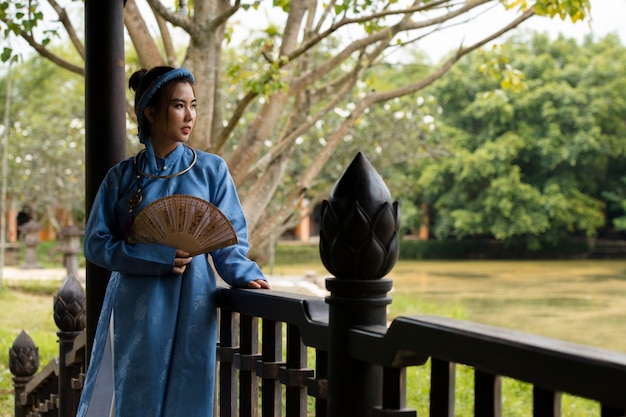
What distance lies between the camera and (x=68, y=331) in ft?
10.3

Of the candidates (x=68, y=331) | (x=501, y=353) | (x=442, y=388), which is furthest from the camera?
(x=68, y=331)

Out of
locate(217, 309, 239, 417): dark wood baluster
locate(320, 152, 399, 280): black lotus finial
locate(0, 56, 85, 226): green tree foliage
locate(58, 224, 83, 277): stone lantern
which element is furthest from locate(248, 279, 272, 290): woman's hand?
locate(0, 56, 85, 226): green tree foliage

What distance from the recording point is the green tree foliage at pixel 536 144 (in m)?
29.4

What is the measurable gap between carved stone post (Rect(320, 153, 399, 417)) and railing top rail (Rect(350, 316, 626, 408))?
36mm

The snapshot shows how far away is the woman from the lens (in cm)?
199

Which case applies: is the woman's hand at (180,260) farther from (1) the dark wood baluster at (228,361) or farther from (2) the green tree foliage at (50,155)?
(2) the green tree foliage at (50,155)

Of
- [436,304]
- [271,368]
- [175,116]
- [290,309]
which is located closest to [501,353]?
[290,309]

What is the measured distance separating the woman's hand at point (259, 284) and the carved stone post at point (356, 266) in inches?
21.4

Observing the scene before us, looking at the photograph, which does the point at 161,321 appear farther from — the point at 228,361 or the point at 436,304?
the point at 436,304

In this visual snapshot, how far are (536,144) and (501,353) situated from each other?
2989 centimetres

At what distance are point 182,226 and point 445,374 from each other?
35.4 inches

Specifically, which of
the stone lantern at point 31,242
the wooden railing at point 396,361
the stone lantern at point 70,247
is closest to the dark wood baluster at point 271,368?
the wooden railing at point 396,361

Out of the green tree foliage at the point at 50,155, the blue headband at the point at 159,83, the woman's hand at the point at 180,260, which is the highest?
the green tree foliage at the point at 50,155

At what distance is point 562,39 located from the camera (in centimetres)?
3152
